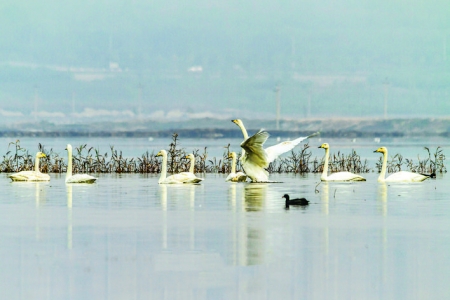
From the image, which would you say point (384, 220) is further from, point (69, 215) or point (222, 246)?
point (69, 215)

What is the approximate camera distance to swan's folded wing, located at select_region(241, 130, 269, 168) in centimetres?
2409

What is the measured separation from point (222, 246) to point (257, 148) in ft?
40.3

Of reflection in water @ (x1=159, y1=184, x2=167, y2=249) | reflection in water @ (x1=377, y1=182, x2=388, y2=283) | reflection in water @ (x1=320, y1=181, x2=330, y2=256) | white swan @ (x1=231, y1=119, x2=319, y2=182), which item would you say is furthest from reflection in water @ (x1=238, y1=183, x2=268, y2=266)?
white swan @ (x1=231, y1=119, x2=319, y2=182)

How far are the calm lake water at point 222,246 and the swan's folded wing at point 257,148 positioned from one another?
2.79 m

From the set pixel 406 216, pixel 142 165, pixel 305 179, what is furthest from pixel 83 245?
pixel 142 165

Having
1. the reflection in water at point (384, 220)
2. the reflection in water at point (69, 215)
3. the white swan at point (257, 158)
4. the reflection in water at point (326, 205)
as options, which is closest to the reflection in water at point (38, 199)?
the reflection in water at point (69, 215)

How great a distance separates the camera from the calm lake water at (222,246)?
961 centimetres

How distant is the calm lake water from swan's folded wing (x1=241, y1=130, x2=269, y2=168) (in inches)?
110

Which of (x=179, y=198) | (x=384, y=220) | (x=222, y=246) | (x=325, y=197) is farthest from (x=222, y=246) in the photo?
(x=325, y=197)

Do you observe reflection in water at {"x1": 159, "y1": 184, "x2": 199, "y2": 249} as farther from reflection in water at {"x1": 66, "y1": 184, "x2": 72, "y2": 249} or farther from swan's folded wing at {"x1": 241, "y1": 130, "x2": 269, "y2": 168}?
swan's folded wing at {"x1": 241, "y1": 130, "x2": 269, "y2": 168}

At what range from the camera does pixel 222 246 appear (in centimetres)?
1238

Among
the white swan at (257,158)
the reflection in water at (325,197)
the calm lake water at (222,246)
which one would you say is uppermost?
the white swan at (257,158)

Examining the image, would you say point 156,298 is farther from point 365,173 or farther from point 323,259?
point 365,173

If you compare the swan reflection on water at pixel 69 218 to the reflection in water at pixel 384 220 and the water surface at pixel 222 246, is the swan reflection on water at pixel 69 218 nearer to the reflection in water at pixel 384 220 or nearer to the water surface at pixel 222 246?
the water surface at pixel 222 246
